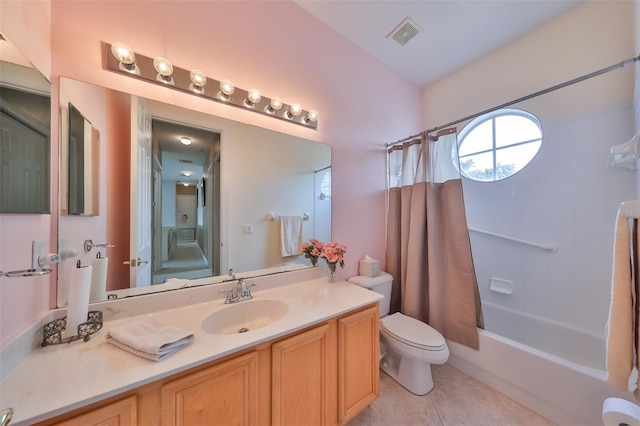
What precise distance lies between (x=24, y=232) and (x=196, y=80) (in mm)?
978

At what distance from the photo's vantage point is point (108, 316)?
943 mm

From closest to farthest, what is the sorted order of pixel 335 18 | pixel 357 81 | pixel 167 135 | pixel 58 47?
pixel 58 47
pixel 167 135
pixel 335 18
pixel 357 81

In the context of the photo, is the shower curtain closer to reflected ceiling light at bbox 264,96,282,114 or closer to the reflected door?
reflected ceiling light at bbox 264,96,282,114

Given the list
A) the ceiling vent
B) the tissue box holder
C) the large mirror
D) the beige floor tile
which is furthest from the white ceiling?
the beige floor tile

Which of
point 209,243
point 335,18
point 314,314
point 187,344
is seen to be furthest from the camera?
point 335,18

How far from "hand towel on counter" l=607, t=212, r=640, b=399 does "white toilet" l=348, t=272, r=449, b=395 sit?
78 cm

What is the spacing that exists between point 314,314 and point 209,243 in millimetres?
762

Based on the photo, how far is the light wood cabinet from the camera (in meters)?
0.66

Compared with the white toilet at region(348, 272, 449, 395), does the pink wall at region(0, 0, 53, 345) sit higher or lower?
higher

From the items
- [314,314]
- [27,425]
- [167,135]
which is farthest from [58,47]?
[314,314]

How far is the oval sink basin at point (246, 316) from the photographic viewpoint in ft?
3.53

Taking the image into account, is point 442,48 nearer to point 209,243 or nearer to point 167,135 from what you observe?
point 167,135

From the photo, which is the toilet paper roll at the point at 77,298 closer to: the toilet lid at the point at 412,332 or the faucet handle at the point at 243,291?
the faucet handle at the point at 243,291

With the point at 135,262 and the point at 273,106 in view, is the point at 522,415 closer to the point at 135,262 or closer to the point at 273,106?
the point at 135,262
